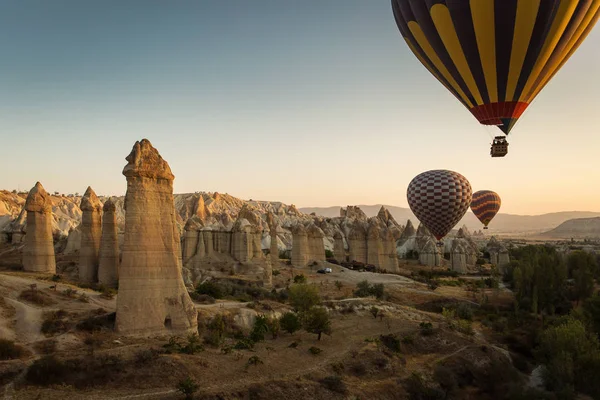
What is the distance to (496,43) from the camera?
2370 centimetres

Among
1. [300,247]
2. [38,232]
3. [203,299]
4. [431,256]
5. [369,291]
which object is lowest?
[369,291]

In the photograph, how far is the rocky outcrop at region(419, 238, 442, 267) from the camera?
70.8 meters

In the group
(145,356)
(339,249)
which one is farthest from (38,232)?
(339,249)

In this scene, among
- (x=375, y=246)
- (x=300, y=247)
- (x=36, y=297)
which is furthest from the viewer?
(x=375, y=246)

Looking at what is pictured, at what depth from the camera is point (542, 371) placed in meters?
23.8

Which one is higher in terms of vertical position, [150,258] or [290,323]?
[150,258]

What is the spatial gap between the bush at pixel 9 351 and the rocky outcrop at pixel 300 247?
3927cm

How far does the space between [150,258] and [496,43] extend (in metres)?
20.2

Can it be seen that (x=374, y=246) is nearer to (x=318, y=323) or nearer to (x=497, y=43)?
(x=318, y=323)

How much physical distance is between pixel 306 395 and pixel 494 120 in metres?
18.1

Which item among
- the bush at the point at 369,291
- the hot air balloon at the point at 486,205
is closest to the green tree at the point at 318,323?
the bush at the point at 369,291

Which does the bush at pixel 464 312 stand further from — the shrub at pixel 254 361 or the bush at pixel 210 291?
the shrub at pixel 254 361

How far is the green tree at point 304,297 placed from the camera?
2927 cm

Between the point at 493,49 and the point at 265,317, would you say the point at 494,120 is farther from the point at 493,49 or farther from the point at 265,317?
the point at 265,317
